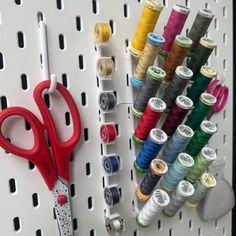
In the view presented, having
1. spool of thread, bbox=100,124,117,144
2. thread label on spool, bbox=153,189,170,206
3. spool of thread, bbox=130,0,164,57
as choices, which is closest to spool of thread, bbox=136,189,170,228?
thread label on spool, bbox=153,189,170,206

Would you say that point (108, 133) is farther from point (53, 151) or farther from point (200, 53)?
point (200, 53)

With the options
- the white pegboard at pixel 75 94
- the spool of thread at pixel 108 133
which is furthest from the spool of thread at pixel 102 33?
the spool of thread at pixel 108 133

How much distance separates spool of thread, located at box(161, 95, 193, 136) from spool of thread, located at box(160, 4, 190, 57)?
0.08 metres

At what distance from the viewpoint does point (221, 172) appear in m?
0.56

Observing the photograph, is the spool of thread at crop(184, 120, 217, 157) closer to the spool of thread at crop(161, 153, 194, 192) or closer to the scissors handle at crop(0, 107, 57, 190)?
the spool of thread at crop(161, 153, 194, 192)

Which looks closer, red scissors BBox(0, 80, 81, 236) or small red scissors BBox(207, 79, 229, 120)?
red scissors BBox(0, 80, 81, 236)

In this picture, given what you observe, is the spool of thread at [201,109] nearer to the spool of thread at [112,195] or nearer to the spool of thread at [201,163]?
the spool of thread at [201,163]

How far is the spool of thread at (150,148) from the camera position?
39 centimetres

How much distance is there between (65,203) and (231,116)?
381 mm

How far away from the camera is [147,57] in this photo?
0.39m

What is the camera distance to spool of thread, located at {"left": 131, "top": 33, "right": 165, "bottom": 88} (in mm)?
379

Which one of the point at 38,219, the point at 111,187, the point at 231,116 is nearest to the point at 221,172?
the point at 231,116

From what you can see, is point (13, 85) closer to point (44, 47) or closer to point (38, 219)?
point (44, 47)

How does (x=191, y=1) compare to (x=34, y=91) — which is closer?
(x=34, y=91)
